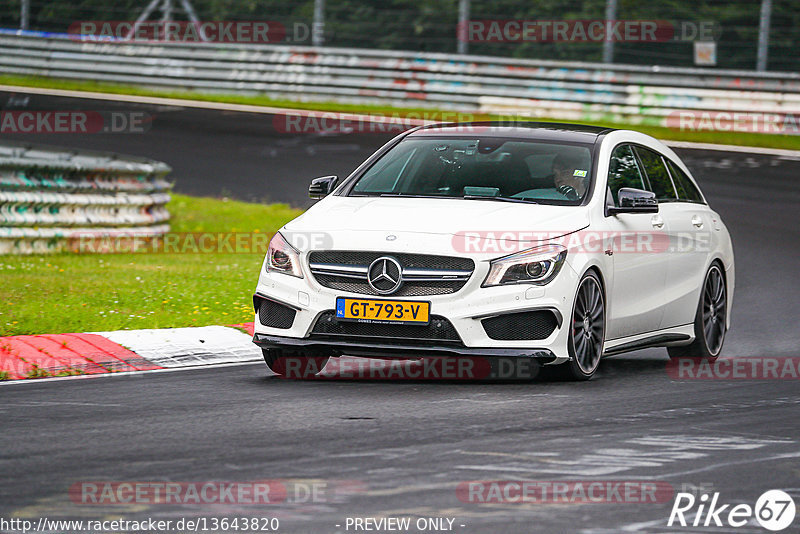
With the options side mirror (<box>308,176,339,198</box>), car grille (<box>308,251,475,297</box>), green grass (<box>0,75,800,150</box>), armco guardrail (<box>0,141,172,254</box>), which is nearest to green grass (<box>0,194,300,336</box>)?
armco guardrail (<box>0,141,172,254</box>)

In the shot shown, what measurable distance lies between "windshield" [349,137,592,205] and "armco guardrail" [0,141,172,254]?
6.55 m

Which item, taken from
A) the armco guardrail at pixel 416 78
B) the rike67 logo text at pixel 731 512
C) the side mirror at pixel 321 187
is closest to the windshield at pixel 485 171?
the side mirror at pixel 321 187

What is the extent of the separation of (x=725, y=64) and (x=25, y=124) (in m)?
12.6

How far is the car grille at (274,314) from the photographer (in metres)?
9.29

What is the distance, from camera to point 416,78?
28.9m

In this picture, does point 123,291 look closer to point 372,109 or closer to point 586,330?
point 586,330

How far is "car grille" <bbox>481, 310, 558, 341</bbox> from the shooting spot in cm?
895

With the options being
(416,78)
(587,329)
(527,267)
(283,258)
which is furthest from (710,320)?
(416,78)

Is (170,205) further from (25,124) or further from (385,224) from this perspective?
(385,224)

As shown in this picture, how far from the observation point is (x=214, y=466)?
21.9 feet

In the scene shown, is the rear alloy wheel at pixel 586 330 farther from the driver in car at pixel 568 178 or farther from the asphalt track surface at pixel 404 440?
the driver in car at pixel 568 178

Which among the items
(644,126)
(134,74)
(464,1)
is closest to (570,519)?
(644,126)

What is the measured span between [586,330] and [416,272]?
3.98ft

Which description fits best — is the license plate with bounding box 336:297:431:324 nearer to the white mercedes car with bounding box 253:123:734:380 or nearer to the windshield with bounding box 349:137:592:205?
the white mercedes car with bounding box 253:123:734:380
